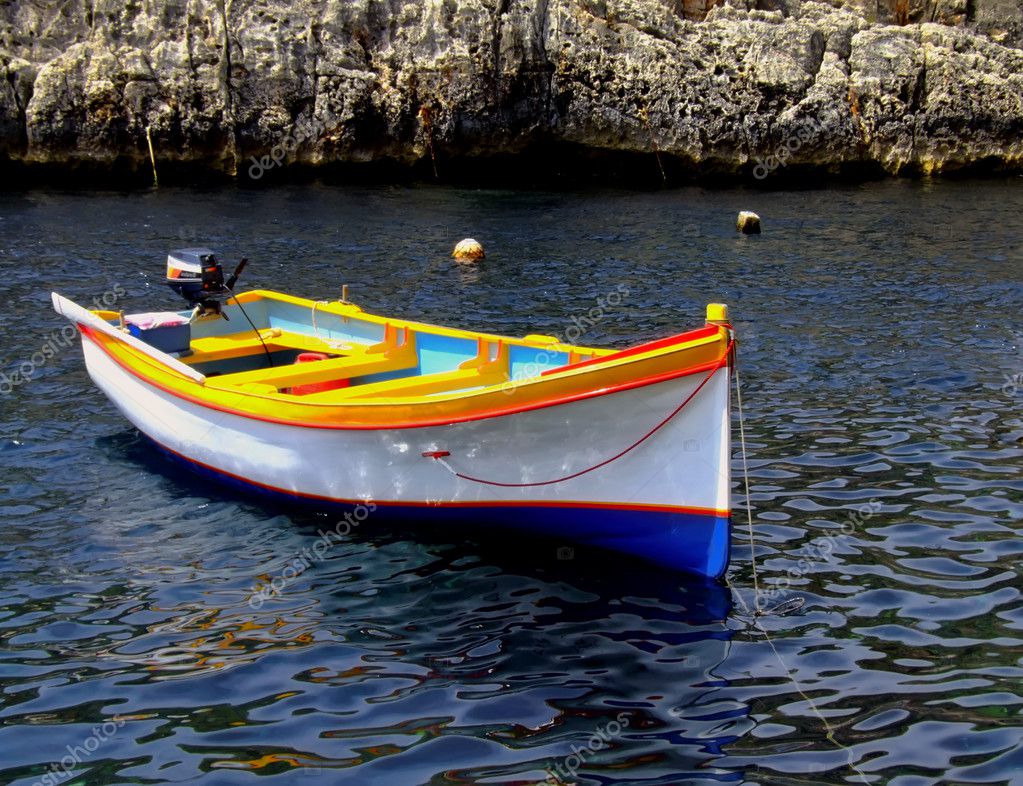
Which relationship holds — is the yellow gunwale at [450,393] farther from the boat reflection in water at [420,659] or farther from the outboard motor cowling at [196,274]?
the outboard motor cowling at [196,274]

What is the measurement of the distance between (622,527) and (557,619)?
42.0 inches

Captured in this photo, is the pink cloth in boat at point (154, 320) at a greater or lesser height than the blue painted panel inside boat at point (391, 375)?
greater

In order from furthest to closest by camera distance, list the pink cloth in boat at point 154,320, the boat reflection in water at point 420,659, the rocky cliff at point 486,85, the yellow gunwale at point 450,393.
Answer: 1. the rocky cliff at point 486,85
2. the pink cloth in boat at point 154,320
3. the yellow gunwale at point 450,393
4. the boat reflection in water at point 420,659

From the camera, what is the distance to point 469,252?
21766 mm

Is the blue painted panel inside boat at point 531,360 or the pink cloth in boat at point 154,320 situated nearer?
the blue painted panel inside boat at point 531,360

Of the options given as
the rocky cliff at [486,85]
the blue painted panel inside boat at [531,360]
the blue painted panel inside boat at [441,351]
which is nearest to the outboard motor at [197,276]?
the blue painted panel inside boat at [441,351]

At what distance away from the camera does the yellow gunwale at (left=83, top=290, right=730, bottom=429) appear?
826cm

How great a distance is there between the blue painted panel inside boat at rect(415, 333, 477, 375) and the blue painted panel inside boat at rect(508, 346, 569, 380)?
0.68m

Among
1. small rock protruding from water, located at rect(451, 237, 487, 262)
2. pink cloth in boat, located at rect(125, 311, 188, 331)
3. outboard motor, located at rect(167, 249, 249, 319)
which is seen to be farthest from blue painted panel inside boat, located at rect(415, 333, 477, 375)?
small rock protruding from water, located at rect(451, 237, 487, 262)

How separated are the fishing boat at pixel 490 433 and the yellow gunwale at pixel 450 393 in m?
0.01

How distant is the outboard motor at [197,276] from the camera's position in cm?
1269

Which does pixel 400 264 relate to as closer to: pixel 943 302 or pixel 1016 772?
pixel 943 302

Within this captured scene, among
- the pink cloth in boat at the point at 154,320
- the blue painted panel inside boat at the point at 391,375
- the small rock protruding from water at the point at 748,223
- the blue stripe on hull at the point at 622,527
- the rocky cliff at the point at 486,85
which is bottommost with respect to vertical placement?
the blue stripe on hull at the point at 622,527

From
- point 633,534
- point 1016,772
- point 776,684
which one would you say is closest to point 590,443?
point 633,534
